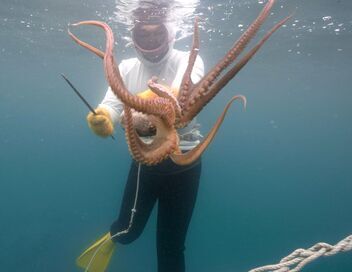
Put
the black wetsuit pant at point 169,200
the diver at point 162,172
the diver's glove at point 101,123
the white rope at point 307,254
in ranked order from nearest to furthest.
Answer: the white rope at point 307,254 < the diver's glove at point 101,123 < the diver at point 162,172 < the black wetsuit pant at point 169,200

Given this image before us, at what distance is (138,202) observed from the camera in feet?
18.5

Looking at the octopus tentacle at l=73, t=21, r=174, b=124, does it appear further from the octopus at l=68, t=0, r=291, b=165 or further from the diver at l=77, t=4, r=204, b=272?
the diver at l=77, t=4, r=204, b=272

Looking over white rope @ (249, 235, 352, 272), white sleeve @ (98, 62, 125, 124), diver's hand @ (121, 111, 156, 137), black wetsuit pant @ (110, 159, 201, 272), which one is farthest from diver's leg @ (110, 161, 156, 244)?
white rope @ (249, 235, 352, 272)

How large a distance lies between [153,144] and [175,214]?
2.79 metres

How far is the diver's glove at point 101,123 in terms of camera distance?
388cm

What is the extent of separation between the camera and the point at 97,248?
639cm

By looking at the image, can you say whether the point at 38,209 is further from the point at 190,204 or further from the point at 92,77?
the point at 190,204

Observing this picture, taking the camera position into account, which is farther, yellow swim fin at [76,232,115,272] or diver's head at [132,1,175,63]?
yellow swim fin at [76,232,115,272]

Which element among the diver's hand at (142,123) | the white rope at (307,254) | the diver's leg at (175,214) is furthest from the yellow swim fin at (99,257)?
the white rope at (307,254)

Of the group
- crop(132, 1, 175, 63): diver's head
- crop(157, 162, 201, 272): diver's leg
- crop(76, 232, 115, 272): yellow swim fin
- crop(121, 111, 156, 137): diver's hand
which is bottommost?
crop(76, 232, 115, 272): yellow swim fin

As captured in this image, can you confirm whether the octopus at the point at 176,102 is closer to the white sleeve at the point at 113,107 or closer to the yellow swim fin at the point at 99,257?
the white sleeve at the point at 113,107

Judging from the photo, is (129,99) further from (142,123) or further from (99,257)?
(99,257)

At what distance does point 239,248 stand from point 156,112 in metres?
27.1

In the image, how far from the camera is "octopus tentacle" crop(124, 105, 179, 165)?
253 centimetres
